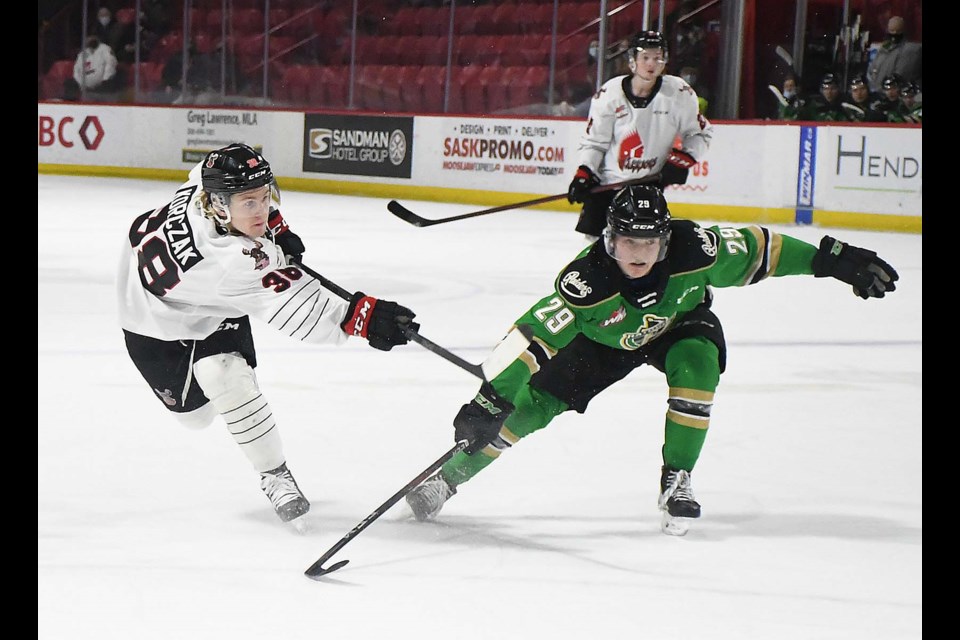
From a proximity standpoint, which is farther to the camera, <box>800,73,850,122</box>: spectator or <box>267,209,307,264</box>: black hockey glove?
<box>800,73,850,122</box>: spectator

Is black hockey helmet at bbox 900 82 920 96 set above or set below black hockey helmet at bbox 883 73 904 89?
below

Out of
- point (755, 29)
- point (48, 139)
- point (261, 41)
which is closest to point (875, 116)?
point (755, 29)

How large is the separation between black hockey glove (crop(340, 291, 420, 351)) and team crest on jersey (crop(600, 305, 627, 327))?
0.42 meters

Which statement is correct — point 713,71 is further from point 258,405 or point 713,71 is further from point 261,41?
point 258,405

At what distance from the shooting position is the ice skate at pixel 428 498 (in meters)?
2.65

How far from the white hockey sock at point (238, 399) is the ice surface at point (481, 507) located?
0.17m

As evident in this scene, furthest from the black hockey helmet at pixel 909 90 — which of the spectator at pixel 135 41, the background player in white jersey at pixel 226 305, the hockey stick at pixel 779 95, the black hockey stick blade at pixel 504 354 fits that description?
the spectator at pixel 135 41

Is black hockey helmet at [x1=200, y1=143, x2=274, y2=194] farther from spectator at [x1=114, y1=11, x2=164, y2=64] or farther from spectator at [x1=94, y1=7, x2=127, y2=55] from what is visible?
spectator at [x1=94, y1=7, x2=127, y2=55]

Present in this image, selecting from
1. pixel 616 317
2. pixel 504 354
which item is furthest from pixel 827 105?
pixel 504 354

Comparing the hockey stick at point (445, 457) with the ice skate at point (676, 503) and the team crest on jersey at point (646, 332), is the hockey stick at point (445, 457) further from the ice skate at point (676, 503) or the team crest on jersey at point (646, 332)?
the ice skate at point (676, 503)

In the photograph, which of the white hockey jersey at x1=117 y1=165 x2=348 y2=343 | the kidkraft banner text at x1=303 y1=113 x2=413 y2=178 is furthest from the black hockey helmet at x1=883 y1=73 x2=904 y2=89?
the white hockey jersey at x1=117 y1=165 x2=348 y2=343

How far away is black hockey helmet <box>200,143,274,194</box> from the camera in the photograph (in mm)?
2459
